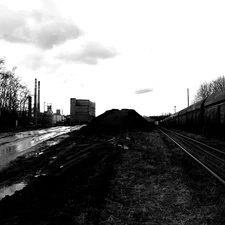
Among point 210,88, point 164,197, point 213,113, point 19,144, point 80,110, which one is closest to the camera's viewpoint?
point 164,197

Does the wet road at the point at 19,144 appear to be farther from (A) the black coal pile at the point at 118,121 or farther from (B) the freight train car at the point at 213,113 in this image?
(B) the freight train car at the point at 213,113

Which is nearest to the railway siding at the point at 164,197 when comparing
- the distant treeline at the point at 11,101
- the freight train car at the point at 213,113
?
the freight train car at the point at 213,113

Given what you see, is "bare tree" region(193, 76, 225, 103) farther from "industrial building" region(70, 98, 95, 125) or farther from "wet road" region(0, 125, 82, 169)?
"wet road" region(0, 125, 82, 169)

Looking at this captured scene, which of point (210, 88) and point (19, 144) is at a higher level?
point (210, 88)

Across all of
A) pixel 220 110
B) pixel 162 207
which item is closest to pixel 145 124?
pixel 220 110

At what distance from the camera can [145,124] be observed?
24.2m

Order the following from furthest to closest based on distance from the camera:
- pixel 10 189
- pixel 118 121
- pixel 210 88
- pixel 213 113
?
pixel 210 88
pixel 118 121
pixel 213 113
pixel 10 189

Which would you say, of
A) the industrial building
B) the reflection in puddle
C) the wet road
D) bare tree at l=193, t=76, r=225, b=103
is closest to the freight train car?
the wet road

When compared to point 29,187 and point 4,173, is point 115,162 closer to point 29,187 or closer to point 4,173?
point 29,187

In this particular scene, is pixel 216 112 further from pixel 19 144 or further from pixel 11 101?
pixel 11 101

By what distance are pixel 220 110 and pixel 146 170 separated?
894cm

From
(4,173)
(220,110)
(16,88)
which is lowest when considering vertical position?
(4,173)

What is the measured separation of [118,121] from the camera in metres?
22.0

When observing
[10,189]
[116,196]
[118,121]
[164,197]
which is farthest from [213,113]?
[10,189]
